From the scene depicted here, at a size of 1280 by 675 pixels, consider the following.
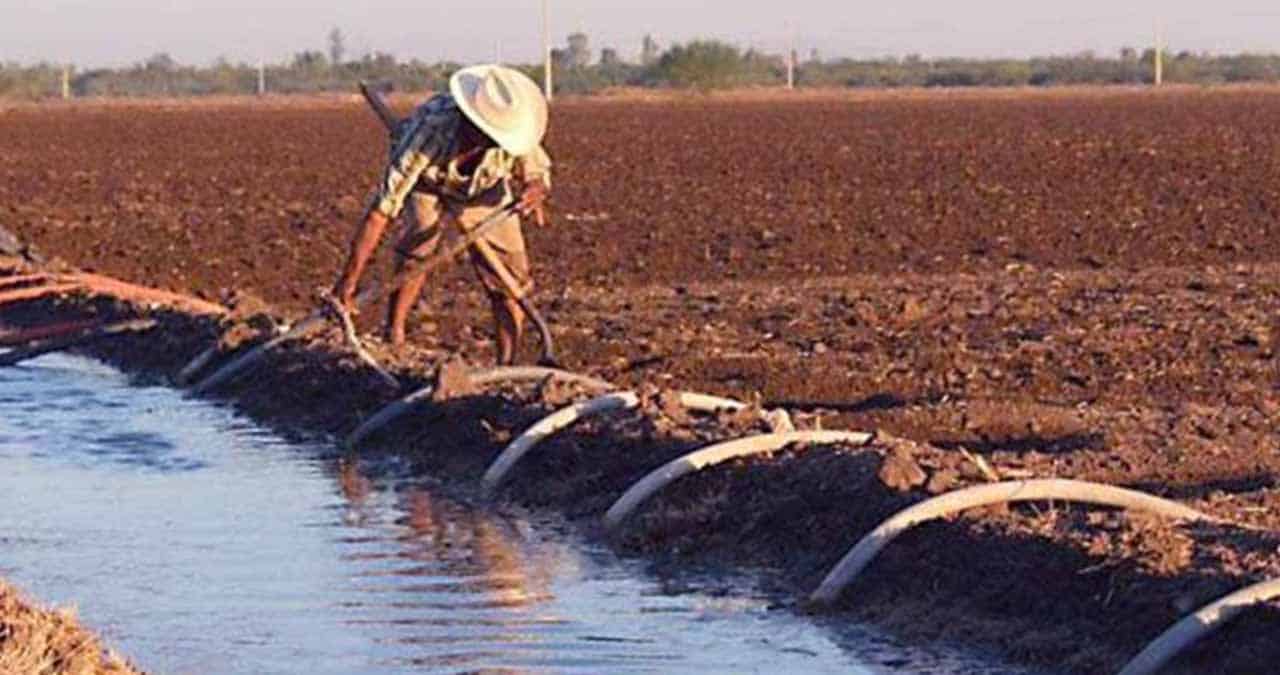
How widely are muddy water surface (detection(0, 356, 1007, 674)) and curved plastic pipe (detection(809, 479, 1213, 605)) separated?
0.22 m

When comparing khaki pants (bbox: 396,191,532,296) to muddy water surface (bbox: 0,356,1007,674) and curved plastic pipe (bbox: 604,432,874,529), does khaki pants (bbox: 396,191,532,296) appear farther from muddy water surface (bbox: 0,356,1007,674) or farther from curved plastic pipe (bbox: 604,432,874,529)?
curved plastic pipe (bbox: 604,432,874,529)

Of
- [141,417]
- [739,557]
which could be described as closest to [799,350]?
[141,417]

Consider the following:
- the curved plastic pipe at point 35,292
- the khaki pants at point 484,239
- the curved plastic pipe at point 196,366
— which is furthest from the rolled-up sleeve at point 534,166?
the curved plastic pipe at point 35,292

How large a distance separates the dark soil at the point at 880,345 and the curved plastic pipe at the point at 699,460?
9 cm

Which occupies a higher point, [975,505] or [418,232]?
[418,232]

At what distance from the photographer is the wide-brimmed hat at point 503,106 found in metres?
14.1

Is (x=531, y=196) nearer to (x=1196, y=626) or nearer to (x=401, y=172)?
(x=401, y=172)

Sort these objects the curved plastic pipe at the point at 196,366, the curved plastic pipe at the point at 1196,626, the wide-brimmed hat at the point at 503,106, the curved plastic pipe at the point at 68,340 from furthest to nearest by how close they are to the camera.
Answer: the curved plastic pipe at the point at 68,340, the curved plastic pipe at the point at 196,366, the wide-brimmed hat at the point at 503,106, the curved plastic pipe at the point at 1196,626

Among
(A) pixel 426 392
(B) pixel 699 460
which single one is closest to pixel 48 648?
(B) pixel 699 460

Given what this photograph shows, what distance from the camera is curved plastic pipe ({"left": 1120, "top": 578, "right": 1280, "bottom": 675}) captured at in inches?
320

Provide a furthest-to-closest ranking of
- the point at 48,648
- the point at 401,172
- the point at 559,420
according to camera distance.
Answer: the point at 401,172, the point at 559,420, the point at 48,648

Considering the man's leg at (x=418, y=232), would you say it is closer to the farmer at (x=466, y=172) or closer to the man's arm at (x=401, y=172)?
the farmer at (x=466, y=172)

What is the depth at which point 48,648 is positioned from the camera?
7.47 m

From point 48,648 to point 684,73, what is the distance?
118568mm
